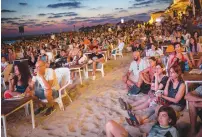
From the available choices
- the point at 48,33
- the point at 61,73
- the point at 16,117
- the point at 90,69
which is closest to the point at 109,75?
the point at 90,69

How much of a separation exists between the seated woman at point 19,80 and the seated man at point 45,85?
0.26 feet

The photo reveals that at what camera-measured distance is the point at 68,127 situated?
2980mm

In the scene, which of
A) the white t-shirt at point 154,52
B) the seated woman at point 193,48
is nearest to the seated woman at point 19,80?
the white t-shirt at point 154,52

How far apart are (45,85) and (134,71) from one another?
1.10 m

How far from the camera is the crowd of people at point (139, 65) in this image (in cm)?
261

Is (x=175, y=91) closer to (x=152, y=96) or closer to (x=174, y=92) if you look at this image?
(x=174, y=92)

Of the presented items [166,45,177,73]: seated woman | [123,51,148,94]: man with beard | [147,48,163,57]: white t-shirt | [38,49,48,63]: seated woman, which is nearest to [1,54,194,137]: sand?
[123,51,148,94]: man with beard

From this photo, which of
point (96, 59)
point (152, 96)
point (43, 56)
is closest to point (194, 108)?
point (152, 96)

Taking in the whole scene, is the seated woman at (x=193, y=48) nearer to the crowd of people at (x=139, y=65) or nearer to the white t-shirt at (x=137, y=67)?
the crowd of people at (x=139, y=65)

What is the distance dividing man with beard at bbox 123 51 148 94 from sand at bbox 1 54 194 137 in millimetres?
55

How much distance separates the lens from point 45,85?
338 cm

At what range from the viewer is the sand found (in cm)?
285

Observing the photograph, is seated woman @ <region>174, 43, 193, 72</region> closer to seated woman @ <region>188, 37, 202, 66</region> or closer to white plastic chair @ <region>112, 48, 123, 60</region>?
seated woman @ <region>188, 37, 202, 66</region>

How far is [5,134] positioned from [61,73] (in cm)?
98
